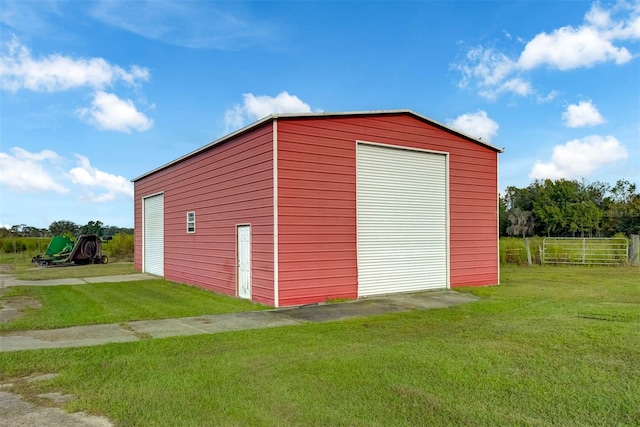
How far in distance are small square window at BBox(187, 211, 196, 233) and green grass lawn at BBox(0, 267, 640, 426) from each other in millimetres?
8009

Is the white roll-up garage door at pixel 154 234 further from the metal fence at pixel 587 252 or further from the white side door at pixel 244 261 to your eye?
the metal fence at pixel 587 252

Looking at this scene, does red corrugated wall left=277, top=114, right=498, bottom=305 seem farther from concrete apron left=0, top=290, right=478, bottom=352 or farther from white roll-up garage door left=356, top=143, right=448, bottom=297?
concrete apron left=0, top=290, right=478, bottom=352

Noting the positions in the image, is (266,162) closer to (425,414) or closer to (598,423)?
(425,414)

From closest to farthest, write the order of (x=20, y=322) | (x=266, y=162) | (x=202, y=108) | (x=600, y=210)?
1. (x=20, y=322)
2. (x=266, y=162)
3. (x=202, y=108)
4. (x=600, y=210)

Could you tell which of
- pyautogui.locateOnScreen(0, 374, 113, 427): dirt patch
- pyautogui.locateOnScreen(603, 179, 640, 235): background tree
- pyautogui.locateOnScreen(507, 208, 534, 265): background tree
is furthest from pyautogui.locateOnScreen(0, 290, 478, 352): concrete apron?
pyautogui.locateOnScreen(507, 208, 534, 265): background tree

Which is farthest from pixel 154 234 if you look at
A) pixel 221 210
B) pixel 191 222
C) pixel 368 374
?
pixel 368 374

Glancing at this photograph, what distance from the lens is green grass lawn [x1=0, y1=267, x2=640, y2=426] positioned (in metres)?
3.83

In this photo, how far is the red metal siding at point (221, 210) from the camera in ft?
33.9

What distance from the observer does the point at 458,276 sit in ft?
43.6

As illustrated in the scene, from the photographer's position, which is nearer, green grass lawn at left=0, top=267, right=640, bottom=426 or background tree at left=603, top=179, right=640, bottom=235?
green grass lawn at left=0, top=267, right=640, bottom=426

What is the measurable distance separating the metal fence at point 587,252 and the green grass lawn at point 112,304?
1675 centimetres

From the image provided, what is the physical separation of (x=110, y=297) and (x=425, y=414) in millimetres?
9787

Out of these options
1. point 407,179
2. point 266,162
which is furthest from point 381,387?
point 407,179

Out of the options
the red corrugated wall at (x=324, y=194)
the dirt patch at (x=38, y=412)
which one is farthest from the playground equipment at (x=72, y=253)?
the dirt patch at (x=38, y=412)
